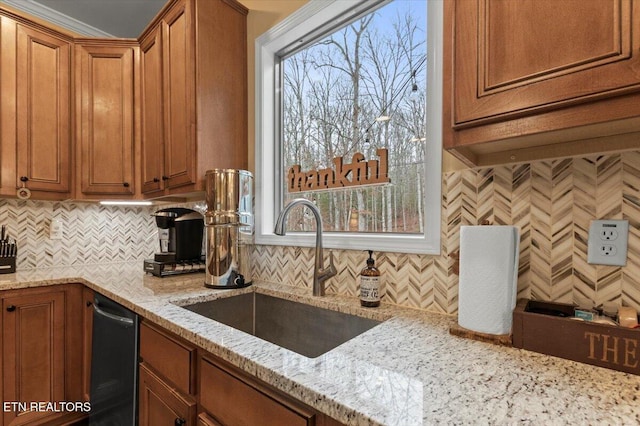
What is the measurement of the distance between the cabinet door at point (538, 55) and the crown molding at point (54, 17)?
288 cm

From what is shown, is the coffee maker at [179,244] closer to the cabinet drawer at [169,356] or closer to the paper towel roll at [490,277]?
the cabinet drawer at [169,356]

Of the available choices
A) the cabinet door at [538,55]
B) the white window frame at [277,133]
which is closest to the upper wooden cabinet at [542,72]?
the cabinet door at [538,55]

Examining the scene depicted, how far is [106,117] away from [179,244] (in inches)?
41.6

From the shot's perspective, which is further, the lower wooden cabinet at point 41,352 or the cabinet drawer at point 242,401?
the lower wooden cabinet at point 41,352

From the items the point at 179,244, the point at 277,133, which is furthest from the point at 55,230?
the point at 277,133

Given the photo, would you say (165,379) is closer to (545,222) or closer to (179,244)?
(179,244)

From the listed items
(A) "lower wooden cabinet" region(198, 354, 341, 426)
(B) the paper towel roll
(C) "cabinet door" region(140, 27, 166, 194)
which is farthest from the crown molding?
(B) the paper towel roll

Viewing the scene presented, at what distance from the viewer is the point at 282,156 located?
183cm

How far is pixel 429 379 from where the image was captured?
64 centimetres

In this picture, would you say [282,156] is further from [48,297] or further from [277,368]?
[48,297]

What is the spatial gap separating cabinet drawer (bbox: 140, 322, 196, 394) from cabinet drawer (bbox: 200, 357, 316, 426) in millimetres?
64

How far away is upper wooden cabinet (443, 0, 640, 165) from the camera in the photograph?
57 cm

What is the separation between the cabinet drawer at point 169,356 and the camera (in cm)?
98

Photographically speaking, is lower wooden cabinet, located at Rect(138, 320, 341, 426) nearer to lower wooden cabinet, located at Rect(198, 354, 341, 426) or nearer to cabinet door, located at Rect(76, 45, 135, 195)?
lower wooden cabinet, located at Rect(198, 354, 341, 426)
